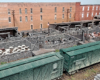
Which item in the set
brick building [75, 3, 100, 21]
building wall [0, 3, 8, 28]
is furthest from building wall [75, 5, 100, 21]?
building wall [0, 3, 8, 28]

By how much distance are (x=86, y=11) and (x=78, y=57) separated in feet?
127

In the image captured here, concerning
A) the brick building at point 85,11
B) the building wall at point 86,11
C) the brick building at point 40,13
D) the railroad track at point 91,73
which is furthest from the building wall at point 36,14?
the railroad track at point 91,73

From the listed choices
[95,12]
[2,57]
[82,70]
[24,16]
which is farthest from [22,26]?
[95,12]

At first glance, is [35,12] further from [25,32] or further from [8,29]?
[8,29]

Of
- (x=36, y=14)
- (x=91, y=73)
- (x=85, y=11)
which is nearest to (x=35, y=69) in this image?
(x=91, y=73)

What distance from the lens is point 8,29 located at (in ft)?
104

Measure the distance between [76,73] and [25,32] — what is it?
81.1 feet

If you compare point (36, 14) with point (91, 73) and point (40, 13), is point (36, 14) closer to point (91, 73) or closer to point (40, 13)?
point (40, 13)

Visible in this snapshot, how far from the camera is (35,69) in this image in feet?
37.0

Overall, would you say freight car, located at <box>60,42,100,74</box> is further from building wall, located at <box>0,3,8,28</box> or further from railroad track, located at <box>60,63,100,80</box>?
building wall, located at <box>0,3,8,28</box>

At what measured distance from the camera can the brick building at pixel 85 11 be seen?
46406mm

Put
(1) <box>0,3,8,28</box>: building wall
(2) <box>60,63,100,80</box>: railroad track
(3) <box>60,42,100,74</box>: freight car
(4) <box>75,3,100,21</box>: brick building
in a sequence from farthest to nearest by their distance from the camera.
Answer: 1. (4) <box>75,3,100,21</box>: brick building
2. (1) <box>0,3,8,28</box>: building wall
3. (2) <box>60,63,100,80</box>: railroad track
4. (3) <box>60,42,100,74</box>: freight car

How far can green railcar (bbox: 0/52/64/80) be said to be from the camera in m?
10.4

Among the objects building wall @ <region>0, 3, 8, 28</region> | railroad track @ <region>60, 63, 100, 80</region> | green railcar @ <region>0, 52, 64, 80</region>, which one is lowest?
railroad track @ <region>60, 63, 100, 80</region>
